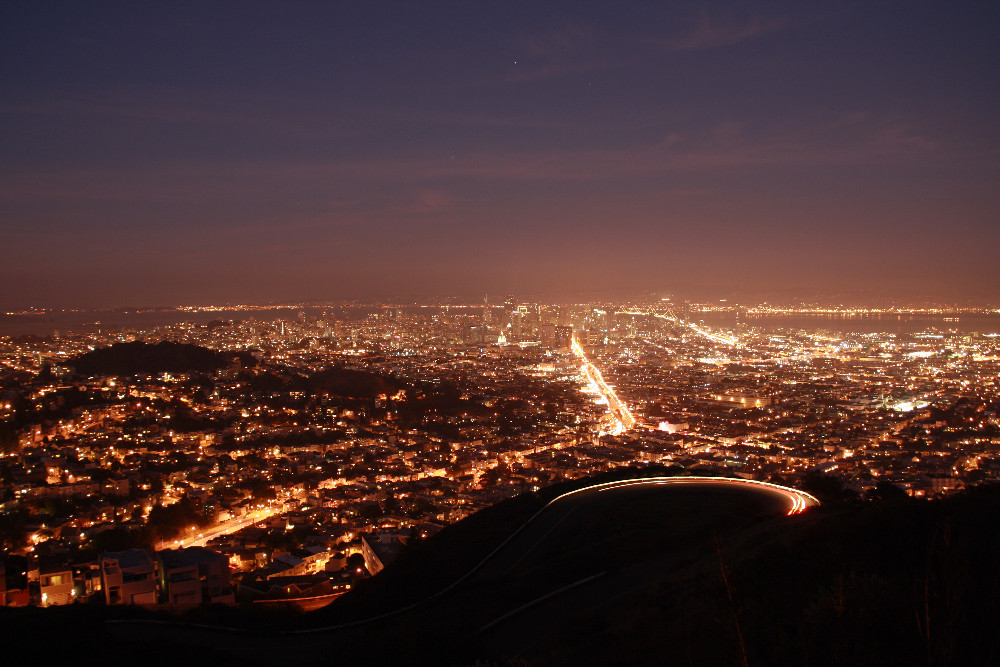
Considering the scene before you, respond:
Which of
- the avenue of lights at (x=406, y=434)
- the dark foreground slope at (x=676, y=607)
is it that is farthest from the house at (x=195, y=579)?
the dark foreground slope at (x=676, y=607)

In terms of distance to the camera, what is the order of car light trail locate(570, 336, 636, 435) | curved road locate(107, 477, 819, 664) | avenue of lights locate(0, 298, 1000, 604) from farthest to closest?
car light trail locate(570, 336, 636, 435) → avenue of lights locate(0, 298, 1000, 604) → curved road locate(107, 477, 819, 664)

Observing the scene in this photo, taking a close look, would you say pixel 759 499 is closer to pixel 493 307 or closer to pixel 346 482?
pixel 346 482

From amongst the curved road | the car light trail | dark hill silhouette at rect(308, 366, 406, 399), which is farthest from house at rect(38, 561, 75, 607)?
dark hill silhouette at rect(308, 366, 406, 399)

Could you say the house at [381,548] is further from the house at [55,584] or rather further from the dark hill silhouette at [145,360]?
the dark hill silhouette at [145,360]

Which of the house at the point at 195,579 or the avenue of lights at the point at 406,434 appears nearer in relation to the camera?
the house at the point at 195,579

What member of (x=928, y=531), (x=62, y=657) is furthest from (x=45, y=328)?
(x=928, y=531)

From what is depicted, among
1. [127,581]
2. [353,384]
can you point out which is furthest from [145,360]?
[127,581]

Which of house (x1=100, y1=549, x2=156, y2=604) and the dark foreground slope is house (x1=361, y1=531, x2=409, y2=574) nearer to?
the dark foreground slope
